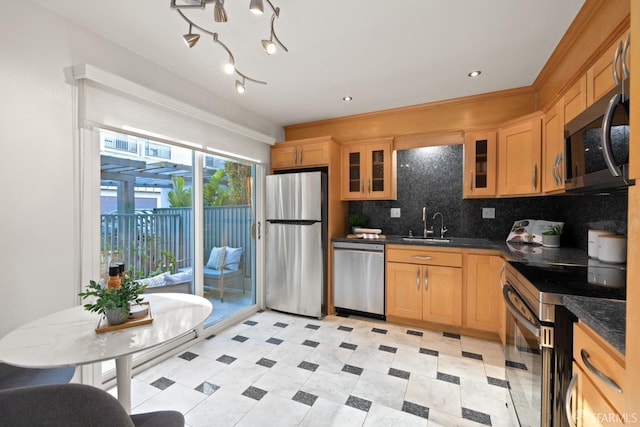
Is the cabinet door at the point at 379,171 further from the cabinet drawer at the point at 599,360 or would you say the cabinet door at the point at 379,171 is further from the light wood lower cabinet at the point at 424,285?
the cabinet drawer at the point at 599,360

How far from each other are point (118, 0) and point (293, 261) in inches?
105

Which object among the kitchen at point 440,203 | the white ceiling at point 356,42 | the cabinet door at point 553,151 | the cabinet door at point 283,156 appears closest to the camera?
the kitchen at point 440,203

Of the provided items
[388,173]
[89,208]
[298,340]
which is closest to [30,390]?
[89,208]

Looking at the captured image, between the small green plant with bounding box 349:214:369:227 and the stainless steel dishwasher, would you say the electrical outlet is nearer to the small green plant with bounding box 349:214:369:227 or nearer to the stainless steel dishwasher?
the stainless steel dishwasher

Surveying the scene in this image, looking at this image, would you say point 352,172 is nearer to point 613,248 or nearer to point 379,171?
point 379,171

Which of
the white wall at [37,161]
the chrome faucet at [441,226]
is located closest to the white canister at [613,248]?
the chrome faucet at [441,226]

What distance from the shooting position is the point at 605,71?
1.45 m

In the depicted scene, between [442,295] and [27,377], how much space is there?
3020 millimetres

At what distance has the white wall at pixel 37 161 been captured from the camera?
4.94 ft

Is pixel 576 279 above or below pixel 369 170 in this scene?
below

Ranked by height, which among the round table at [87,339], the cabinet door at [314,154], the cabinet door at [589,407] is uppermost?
the cabinet door at [314,154]

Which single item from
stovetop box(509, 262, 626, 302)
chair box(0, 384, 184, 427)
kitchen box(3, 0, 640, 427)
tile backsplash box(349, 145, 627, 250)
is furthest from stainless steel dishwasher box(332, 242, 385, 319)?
chair box(0, 384, 184, 427)

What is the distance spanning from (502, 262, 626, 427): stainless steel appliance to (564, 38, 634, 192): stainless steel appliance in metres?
0.45

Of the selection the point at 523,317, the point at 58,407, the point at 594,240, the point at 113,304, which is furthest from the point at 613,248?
the point at 113,304
